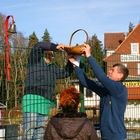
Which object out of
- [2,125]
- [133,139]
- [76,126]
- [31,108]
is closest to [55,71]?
[31,108]

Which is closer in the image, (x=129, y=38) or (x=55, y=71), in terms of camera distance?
(x=55, y=71)

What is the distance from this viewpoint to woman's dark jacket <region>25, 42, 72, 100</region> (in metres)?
6.86

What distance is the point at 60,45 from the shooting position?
6.59 m

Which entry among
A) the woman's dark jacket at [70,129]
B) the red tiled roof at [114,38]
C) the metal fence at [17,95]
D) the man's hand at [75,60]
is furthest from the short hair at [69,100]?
the red tiled roof at [114,38]

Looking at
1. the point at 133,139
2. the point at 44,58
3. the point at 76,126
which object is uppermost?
the point at 44,58

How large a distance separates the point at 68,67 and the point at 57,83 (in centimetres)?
48

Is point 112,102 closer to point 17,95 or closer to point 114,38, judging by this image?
point 17,95

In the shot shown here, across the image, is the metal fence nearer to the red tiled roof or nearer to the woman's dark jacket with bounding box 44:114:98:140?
the woman's dark jacket with bounding box 44:114:98:140

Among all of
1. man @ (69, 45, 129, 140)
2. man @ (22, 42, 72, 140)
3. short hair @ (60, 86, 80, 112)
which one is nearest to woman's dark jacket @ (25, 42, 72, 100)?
man @ (22, 42, 72, 140)

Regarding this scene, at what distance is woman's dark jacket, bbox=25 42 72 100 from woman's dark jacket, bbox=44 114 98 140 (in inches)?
76.6

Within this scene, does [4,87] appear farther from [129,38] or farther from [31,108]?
[129,38]

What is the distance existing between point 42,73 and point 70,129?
2.18 m

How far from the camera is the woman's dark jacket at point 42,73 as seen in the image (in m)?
6.86

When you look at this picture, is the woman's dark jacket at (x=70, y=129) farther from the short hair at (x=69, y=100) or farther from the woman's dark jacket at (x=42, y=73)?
the woman's dark jacket at (x=42, y=73)
